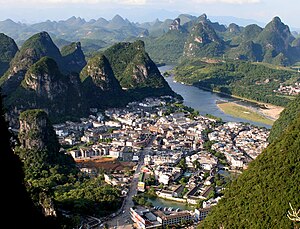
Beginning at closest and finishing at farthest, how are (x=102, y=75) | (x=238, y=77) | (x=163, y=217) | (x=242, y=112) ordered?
(x=163, y=217) < (x=242, y=112) < (x=102, y=75) < (x=238, y=77)

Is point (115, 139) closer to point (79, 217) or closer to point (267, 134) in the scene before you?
point (267, 134)

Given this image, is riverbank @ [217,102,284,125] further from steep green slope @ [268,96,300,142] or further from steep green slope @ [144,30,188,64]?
steep green slope @ [144,30,188,64]

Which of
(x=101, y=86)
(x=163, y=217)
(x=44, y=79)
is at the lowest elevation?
(x=101, y=86)

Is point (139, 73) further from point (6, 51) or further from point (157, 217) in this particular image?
point (157, 217)

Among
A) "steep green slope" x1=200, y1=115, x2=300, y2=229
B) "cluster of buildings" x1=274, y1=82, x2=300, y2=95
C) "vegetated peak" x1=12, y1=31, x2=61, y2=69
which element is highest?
"steep green slope" x1=200, y1=115, x2=300, y2=229

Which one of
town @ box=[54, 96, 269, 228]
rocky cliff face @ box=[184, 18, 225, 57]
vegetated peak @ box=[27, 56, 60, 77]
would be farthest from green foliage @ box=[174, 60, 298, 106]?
vegetated peak @ box=[27, 56, 60, 77]

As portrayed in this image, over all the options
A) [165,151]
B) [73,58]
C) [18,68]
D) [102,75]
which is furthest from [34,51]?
[165,151]

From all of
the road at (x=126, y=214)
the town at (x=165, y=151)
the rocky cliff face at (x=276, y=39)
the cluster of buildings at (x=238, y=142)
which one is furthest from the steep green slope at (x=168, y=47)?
the road at (x=126, y=214)
